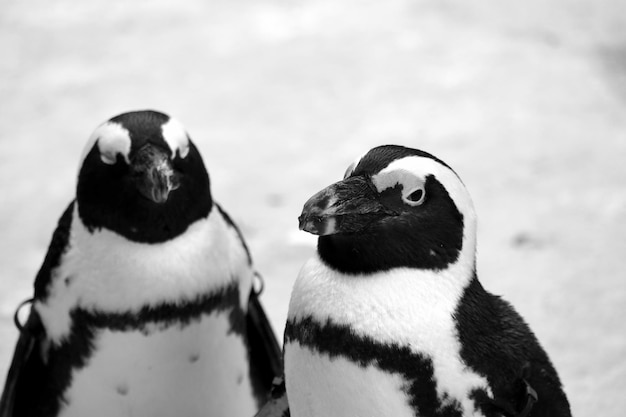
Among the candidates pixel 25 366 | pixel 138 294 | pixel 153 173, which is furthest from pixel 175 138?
pixel 25 366

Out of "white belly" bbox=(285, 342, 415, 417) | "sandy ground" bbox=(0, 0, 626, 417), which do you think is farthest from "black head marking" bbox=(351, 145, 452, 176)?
"sandy ground" bbox=(0, 0, 626, 417)

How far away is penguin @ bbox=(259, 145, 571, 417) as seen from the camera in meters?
1.25

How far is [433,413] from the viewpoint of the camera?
4.15 ft

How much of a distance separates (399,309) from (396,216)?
0.11 m

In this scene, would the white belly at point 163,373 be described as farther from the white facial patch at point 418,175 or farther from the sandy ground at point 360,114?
the sandy ground at point 360,114

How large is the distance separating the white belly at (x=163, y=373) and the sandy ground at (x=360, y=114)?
2.12 ft

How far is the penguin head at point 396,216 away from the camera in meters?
1.26

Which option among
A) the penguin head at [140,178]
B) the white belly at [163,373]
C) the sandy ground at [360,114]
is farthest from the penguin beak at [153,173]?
the sandy ground at [360,114]

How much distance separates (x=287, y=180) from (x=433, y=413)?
65.2 inches

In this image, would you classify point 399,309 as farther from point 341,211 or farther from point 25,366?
point 25,366

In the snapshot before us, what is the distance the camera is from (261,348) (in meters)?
1.86

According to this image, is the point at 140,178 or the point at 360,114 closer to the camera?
the point at 140,178

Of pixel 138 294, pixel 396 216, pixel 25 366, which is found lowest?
pixel 25 366

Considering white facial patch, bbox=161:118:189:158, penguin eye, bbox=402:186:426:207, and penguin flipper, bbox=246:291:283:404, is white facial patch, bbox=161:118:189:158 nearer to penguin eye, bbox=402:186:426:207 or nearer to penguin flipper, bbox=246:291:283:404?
penguin flipper, bbox=246:291:283:404
